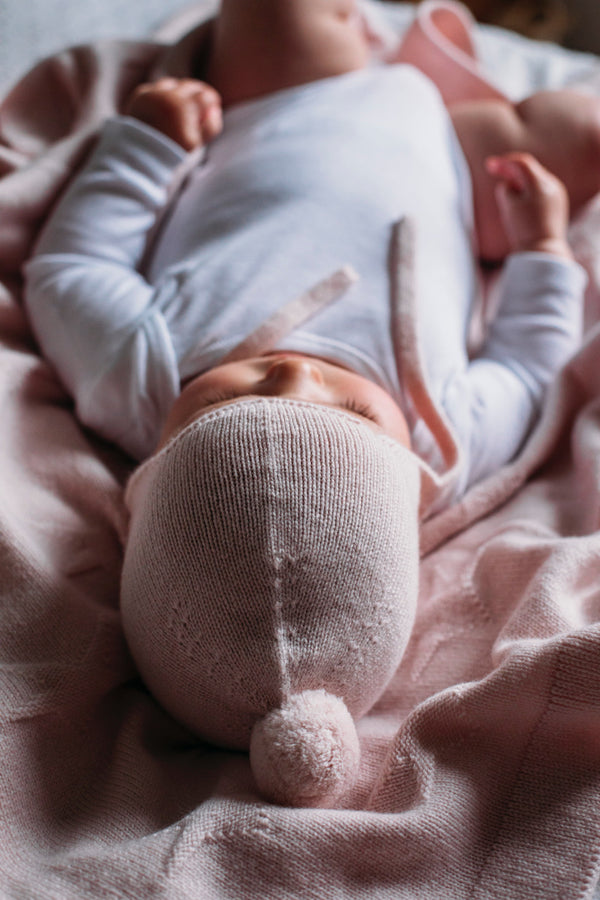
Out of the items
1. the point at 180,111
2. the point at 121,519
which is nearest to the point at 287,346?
the point at 121,519

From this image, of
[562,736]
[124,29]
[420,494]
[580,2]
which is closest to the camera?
[562,736]

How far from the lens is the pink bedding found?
1.74 ft

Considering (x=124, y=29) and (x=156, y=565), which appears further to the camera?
(x=124, y=29)

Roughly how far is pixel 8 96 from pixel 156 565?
76 centimetres

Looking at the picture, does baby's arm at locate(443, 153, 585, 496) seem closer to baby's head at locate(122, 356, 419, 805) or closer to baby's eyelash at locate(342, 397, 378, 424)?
baby's eyelash at locate(342, 397, 378, 424)

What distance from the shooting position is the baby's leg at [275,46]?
1.05 m

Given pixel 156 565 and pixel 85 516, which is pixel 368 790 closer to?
pixel 156 565

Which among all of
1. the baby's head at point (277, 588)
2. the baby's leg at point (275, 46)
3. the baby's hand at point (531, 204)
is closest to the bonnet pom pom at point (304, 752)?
the baby's head at point (277, 588)

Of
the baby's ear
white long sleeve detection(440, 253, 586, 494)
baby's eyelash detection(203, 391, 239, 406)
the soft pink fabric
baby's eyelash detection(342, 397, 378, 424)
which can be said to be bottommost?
white long sleeve detection(440, 253, 586, 494)

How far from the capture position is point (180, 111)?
0.98 m

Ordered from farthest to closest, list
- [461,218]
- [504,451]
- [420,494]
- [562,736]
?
[461,218], [504,451], [420,494], [562,736]

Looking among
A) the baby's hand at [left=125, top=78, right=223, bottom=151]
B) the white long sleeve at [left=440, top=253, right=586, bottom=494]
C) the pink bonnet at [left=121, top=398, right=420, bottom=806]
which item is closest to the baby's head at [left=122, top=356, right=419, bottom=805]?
the pink bonnet at [left=121, top=398, right=420, bottom=806]

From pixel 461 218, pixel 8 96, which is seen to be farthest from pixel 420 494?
pixel 8 96

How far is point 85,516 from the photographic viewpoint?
31.5 inches
